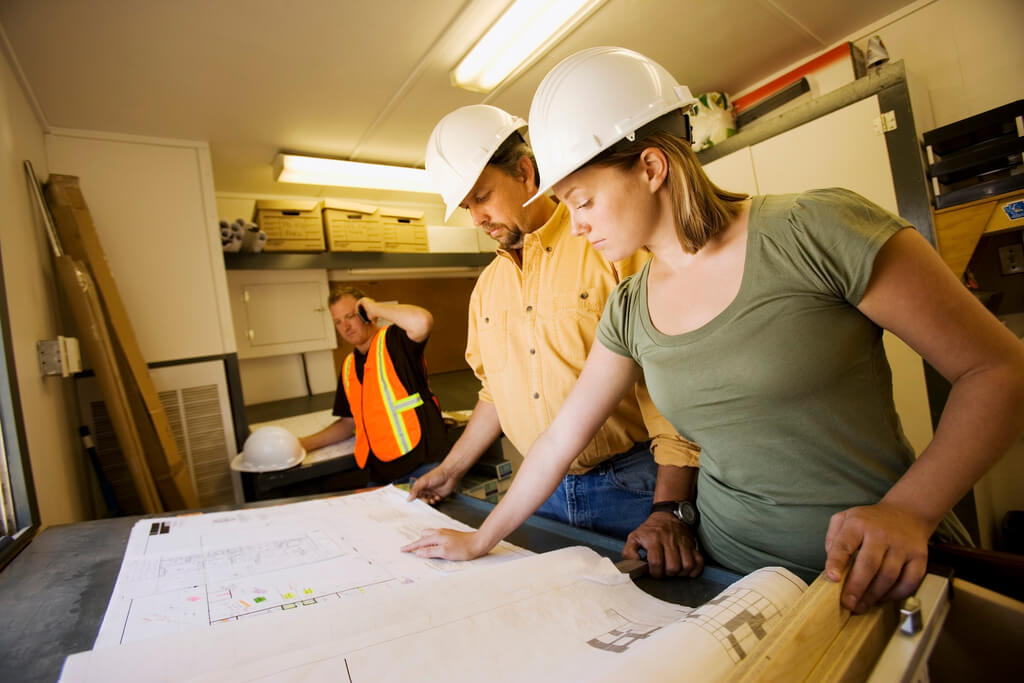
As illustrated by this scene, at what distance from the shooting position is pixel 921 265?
1.90 feet

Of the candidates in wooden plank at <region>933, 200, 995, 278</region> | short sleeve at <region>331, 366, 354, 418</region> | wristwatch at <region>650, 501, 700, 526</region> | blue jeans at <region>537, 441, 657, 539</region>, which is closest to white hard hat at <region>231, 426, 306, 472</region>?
short sleeve at <region>331, 366, 354, 418</region>

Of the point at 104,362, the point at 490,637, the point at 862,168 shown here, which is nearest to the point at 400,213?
the point at 104,362

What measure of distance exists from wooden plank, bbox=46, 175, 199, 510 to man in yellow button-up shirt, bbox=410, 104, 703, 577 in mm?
1774

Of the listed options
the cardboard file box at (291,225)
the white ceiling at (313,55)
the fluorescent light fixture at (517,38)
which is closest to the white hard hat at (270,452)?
the cardboard file box at (291,225)

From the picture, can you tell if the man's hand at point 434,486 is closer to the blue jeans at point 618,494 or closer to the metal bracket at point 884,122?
the blue jeans at point 618,494

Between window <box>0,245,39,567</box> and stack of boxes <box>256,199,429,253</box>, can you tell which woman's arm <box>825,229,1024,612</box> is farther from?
stack of boxes <box>256,199,429,253</box>

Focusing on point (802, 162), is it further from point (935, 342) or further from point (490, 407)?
point (935, 342)

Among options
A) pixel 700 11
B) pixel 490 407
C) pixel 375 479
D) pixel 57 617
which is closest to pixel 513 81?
pixel 700 11

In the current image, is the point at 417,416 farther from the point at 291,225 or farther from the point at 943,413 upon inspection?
the point at 943,413

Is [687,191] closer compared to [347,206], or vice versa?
[687,191]

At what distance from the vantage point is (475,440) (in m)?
1.35

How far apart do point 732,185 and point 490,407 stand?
87.9 inches

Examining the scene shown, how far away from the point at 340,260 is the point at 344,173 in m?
0.61

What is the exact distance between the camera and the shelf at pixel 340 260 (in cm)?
302
